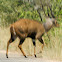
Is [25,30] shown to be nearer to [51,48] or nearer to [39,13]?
[51,48]

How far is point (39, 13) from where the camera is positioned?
600 inches

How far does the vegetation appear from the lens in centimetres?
1084

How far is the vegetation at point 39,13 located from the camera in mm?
10844

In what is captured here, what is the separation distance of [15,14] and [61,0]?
706 cm

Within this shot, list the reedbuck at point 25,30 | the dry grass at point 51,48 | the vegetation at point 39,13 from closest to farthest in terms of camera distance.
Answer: the dry grass at point 51,48 < the vegetation at point 39,13 < the reedbuck at point 25,30

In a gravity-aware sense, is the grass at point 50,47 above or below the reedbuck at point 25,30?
below

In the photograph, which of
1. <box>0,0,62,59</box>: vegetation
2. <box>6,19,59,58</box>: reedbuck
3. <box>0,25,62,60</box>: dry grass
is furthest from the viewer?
<box>6,19,59,58</box>: reedbuck

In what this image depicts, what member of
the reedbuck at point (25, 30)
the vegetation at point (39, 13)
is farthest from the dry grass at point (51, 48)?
the reedbuck at point (25, 30)

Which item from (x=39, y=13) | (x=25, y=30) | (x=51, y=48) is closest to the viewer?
(x=51, y=48)

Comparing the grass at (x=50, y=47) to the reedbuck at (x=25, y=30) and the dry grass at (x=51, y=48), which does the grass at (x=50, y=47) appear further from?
the reedbuck at (x=25, y=30)

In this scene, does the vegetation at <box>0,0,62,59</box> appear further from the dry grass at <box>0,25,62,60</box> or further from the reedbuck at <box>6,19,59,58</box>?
the reedbuck at <box>6,19,59,58</box>

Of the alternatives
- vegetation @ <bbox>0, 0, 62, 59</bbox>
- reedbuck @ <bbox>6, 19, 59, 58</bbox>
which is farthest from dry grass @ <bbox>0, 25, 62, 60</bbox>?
reedbuck @ <bbox>6, 19, 59, 58</bbox>

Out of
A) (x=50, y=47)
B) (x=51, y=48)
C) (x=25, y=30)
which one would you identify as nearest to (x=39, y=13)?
(x=25, y=30)

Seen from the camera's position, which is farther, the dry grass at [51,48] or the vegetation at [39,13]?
the vegetation at [39,13]
